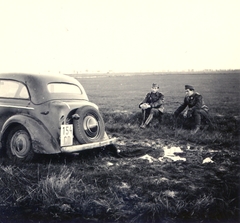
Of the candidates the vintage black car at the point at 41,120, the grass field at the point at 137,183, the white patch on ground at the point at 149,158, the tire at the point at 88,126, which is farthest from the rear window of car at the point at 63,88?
the white patch on ground at the point at 149,158

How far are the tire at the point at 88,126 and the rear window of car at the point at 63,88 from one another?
26.8 inches

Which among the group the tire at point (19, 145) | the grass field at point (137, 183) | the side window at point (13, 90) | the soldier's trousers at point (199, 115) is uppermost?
the side window at point (13, 90)

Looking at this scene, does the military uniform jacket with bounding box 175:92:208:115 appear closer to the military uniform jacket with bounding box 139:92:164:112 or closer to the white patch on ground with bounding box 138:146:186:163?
the military uniform jacket with bounding box 139:92:164:112

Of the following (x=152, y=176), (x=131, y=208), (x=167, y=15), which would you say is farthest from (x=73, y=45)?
(x=131, y=208)

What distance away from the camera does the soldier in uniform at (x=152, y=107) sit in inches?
230

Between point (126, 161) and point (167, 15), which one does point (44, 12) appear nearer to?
point (167, 15)

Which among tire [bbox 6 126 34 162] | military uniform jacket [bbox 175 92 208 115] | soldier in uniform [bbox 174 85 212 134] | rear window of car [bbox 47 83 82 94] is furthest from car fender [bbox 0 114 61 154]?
military uniform jacket [bbox 175 92 208 115]

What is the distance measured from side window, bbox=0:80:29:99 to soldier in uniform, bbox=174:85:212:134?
3166mm

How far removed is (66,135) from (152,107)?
3213mm

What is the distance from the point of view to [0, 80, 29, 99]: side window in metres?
3.65

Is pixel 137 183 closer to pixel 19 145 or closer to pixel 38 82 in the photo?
pixel 19 145

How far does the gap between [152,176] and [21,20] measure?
3.07 m

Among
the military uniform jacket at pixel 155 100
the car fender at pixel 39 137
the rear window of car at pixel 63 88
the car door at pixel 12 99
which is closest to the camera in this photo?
the car fender at pixel 39 137

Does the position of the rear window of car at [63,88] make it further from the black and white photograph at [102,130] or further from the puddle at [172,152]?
the puddle at [172,152]
